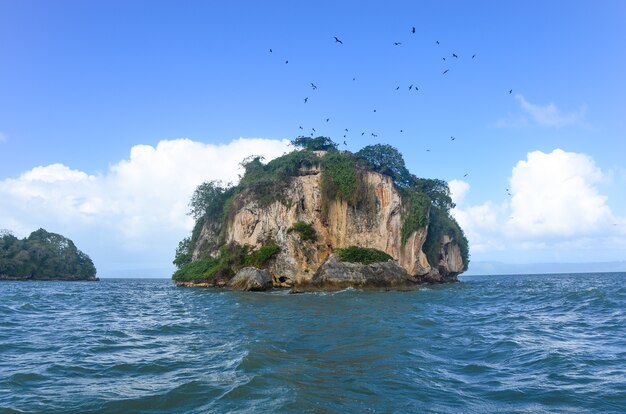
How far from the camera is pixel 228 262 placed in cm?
4572

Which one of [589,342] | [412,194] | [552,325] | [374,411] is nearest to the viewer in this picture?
[374,411]

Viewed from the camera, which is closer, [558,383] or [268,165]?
[558,383]

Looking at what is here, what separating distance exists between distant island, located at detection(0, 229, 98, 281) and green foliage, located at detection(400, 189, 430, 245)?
63469 mm

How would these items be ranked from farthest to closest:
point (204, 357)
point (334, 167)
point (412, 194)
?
point (412, 194)
point (334, 167)
point (204, 357)

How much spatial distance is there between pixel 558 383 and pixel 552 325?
840 centimetres

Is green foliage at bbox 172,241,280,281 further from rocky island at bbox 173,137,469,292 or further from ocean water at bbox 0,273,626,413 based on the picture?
ocean water at bbox 0,273,626,413

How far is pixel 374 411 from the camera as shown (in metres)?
7.18

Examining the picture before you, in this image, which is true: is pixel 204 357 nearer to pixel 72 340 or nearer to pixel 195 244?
pixel 72 340

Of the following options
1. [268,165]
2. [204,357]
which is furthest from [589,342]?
[268,165]

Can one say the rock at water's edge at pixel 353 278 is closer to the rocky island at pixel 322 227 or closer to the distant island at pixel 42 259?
the rocky island at pixel 322 227

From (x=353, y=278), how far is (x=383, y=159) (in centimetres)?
1638

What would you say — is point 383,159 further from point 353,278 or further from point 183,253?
point 183,253

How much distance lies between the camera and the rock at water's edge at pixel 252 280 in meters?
38.7

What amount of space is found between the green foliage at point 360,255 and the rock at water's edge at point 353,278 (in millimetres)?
684
